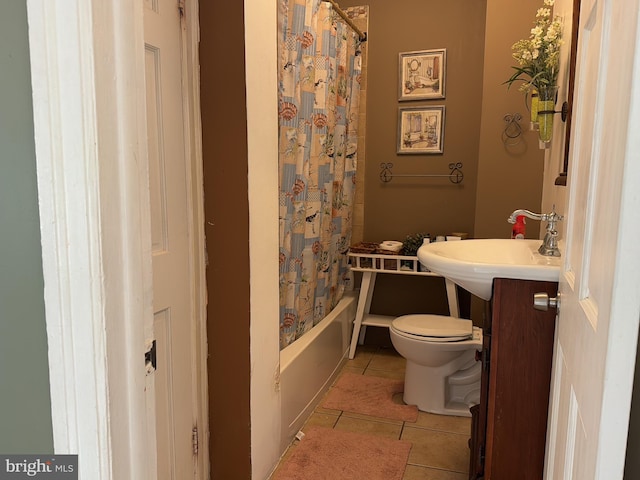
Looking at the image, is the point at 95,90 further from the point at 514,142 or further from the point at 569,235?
the point at 514,142

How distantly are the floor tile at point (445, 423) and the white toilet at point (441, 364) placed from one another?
32mm

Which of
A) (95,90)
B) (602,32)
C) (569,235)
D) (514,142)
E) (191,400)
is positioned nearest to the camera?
(95,90)

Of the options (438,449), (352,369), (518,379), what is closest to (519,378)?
(518,379)

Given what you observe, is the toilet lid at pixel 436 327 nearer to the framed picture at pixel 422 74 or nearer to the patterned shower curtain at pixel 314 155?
the patterned shower curtain at pixel 314 155

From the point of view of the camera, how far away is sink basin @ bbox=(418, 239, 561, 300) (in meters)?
1.28

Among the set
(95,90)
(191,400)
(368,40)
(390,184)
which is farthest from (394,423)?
(368,40)

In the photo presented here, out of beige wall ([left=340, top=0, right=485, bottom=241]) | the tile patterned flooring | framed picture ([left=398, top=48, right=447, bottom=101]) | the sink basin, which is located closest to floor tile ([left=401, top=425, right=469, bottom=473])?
the tile patterned flooring

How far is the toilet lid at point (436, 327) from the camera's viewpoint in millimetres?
2320

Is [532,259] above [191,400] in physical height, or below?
above

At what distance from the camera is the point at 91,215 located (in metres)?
0.64

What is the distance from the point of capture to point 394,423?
7.59 ft

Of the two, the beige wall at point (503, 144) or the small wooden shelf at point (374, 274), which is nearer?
the beige wall at point (503, 144)

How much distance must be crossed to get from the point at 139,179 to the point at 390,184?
2.60 meters

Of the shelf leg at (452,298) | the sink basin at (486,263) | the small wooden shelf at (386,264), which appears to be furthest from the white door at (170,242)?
the shelf leg at (452,298)
